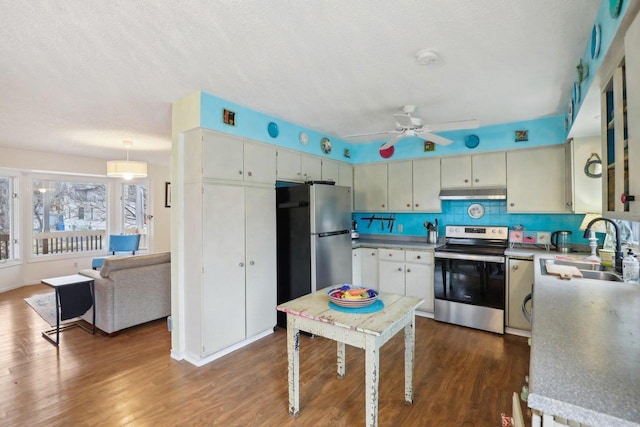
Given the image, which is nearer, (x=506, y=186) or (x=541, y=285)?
(x=541, y=285)

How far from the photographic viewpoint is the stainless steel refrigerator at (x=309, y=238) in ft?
11.4

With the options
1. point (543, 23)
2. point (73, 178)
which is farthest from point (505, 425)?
point (73, 178)

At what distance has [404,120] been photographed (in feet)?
9.20

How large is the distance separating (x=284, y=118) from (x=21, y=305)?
4674mm

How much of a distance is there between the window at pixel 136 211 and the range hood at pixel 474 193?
6.14 meters

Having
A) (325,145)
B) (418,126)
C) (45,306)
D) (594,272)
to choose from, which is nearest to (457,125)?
(418,126)

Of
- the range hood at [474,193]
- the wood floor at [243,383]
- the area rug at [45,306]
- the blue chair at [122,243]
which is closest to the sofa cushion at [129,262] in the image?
the wood floor at [243,383]

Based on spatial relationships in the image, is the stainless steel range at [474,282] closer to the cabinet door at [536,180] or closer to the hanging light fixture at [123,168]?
the cabinet door at [536,180]

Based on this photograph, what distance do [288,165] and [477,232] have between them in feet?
8.31

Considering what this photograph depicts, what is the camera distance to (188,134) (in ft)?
9.49

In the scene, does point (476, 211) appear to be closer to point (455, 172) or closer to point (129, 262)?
point (455, 172)

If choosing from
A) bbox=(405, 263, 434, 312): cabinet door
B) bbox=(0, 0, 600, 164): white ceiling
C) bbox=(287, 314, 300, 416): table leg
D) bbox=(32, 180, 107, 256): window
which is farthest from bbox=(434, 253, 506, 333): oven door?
bbox=(32, 180, 107, 256): window

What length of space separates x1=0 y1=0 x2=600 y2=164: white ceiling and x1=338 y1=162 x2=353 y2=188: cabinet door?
1.21 m

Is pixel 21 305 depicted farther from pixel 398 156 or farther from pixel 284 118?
pixel 398 156
